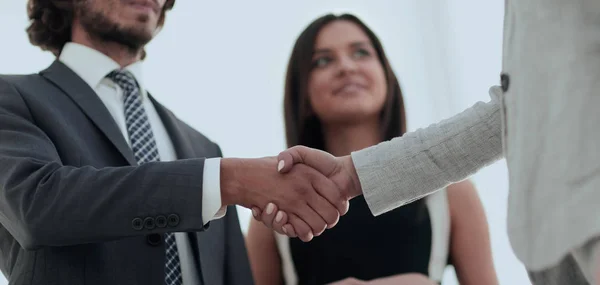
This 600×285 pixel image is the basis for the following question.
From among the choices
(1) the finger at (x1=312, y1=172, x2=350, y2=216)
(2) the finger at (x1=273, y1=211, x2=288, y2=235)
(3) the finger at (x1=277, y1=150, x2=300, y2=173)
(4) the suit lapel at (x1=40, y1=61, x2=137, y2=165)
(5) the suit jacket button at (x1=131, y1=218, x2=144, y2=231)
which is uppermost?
(4) the suit lapel at (x1=40, y1=61, x2=137, y2=165)

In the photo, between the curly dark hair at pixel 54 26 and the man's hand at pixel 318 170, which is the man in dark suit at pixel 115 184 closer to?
the man's hand at pixel 318 170

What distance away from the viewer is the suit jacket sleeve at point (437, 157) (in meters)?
1.33

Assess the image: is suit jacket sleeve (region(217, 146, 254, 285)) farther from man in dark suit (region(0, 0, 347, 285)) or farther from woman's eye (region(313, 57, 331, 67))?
woman's eye (region(313, 57, 331, 67))

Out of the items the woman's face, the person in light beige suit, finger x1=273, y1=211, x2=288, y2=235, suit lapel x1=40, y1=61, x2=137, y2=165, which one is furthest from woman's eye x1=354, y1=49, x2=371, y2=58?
the person in light beige suit

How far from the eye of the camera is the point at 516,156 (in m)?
0.88

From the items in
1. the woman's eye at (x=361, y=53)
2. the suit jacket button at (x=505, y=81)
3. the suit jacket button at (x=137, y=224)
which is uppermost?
the woman's eye at (x=361, y=53)

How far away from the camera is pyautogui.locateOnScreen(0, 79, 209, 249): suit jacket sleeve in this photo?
4.34ft

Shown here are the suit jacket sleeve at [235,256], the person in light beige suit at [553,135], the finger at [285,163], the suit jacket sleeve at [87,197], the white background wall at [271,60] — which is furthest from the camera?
the white background wall at [271,60]

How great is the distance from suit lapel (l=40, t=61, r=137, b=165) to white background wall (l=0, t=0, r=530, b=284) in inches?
51.9

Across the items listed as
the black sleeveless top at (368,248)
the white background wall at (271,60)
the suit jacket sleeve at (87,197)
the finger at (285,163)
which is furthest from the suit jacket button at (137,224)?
the white background wall at (271,60)

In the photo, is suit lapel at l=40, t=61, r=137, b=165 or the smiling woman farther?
the smiling woman

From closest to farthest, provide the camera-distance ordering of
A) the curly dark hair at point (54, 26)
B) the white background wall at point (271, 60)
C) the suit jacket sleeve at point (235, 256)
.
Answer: the suit jacket sleeve at point (235, 256) < the curly dark hair at point (54, 26) < the white background wall at point (271, 60)

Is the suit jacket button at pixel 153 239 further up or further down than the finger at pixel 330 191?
further down

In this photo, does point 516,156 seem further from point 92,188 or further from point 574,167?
point 92,188
